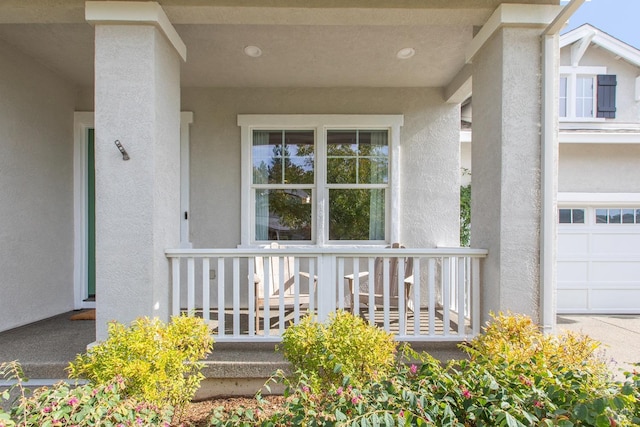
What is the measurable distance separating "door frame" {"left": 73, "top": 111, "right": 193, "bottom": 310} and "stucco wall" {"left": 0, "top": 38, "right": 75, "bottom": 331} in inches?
2.4

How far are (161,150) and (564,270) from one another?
5443mm

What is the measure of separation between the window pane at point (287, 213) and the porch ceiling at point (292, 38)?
1.40m

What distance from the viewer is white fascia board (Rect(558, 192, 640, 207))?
516 cm

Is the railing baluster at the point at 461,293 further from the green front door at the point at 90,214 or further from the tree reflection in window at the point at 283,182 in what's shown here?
the green front door at the point at 90,214

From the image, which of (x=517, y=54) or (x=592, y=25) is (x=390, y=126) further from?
(x=592, y=25)

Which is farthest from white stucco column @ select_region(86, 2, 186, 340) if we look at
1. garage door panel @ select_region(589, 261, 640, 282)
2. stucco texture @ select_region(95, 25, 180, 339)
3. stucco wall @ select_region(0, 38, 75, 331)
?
garage door panel @ select_region(589, 261, 640, 282)

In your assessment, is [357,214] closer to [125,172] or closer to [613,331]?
[125,172]

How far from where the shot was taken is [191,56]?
3.84 m

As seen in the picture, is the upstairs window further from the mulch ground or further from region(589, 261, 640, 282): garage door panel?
the mulch ground

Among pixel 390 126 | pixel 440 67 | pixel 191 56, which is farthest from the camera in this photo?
pixel 390 126

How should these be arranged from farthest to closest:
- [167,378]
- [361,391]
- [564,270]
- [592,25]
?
[592,25], [564,270], [167,378], [361,391]

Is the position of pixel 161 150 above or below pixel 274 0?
below

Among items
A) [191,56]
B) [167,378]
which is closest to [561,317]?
[167,378]

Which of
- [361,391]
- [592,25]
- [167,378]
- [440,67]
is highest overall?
[592,25]
